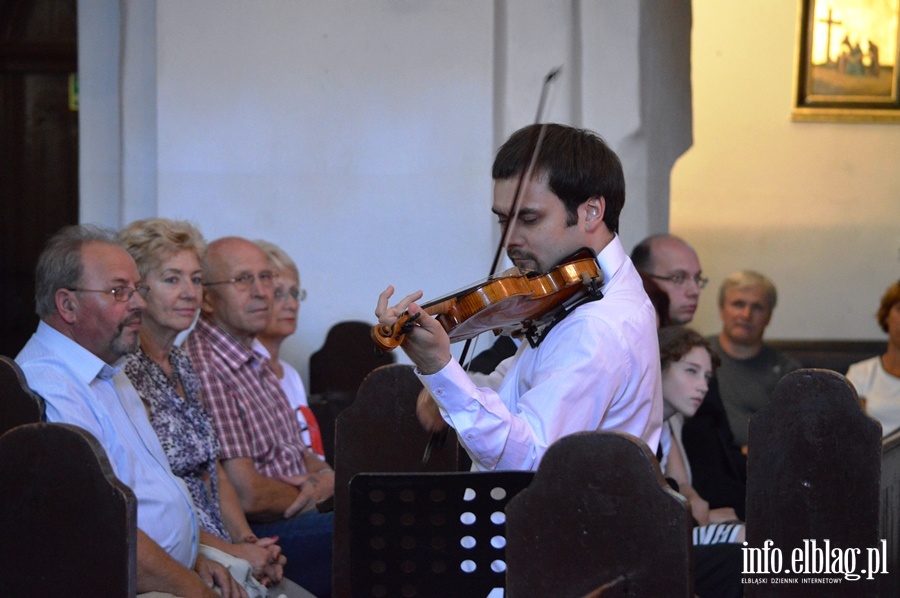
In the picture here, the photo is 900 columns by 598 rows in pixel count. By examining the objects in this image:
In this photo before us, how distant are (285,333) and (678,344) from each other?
1579 mm

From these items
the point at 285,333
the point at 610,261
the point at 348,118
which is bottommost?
the point at 285,333

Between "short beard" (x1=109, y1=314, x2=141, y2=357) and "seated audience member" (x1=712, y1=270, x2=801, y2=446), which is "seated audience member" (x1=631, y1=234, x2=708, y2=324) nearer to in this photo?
"seated audience member" (x1=712, y1=270, x2=801, y2=446)

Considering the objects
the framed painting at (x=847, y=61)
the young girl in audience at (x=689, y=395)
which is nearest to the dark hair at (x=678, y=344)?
the young girl in audience at (x=689, y=395)

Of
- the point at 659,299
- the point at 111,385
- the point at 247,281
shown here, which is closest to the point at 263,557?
the point at 111,385

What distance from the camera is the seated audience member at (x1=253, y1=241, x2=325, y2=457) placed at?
4.34 metres

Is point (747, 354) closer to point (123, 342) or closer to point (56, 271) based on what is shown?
point (123, 342)

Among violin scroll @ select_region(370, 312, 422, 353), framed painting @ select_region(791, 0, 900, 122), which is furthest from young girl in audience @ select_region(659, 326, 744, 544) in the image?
framed painting @ select_region(791, 0, 900, 122)

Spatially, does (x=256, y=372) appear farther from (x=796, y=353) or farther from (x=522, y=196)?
(x=796, y=353)

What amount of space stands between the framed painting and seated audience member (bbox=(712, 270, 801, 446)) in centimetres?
286

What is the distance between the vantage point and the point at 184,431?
3.28m

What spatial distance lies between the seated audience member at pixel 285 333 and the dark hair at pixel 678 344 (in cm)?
140

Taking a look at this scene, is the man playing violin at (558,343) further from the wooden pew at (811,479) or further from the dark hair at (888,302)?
the dark hair at (888,302)

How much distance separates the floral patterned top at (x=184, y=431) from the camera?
321 centimetres

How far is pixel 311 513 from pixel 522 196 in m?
1.89
